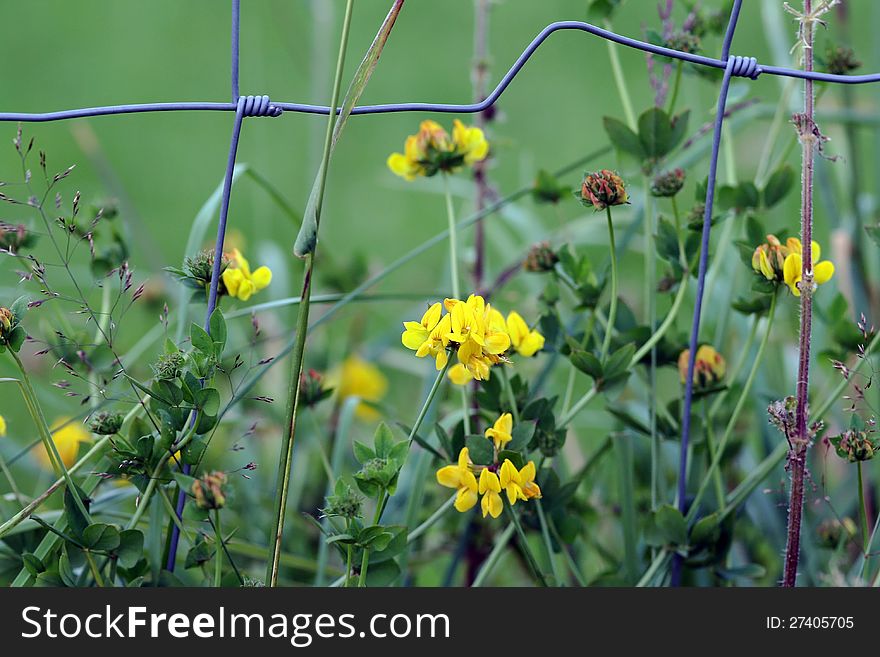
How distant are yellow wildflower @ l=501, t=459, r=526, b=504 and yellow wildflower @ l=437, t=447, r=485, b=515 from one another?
0.08 feet

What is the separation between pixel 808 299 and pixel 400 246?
5.31ft

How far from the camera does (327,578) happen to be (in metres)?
1.01

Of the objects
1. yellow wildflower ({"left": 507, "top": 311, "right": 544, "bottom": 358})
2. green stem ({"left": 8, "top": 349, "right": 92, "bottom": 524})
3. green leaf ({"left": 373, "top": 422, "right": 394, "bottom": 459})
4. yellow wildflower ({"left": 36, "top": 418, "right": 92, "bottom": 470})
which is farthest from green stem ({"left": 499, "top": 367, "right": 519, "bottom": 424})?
yellow wildflower ({"left": 36, "top": 418, "right": 92, "bottom": 470})

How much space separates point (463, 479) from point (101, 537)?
0.27 meters

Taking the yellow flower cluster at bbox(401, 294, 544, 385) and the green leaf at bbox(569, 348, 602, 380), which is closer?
the yellow flower cluster at bbox(401, 294, 544, 385)

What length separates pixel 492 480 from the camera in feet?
2.20

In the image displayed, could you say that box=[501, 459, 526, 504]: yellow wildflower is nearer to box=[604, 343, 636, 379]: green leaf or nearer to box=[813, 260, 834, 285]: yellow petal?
box=[604, 343, 636, 379]: green leaf

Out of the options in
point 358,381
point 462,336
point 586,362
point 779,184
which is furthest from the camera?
point 358,381

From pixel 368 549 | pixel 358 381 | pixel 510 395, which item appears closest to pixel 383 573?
pixel 368 549

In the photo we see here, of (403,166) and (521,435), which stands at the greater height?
(403,166)

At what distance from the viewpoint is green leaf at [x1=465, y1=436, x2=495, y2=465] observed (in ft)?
2.25

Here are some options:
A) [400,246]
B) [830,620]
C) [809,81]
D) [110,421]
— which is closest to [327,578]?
[110,421]

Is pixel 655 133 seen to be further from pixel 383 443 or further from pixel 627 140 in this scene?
pixel 383 443

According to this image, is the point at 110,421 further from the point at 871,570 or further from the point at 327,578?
the point at 871,570
